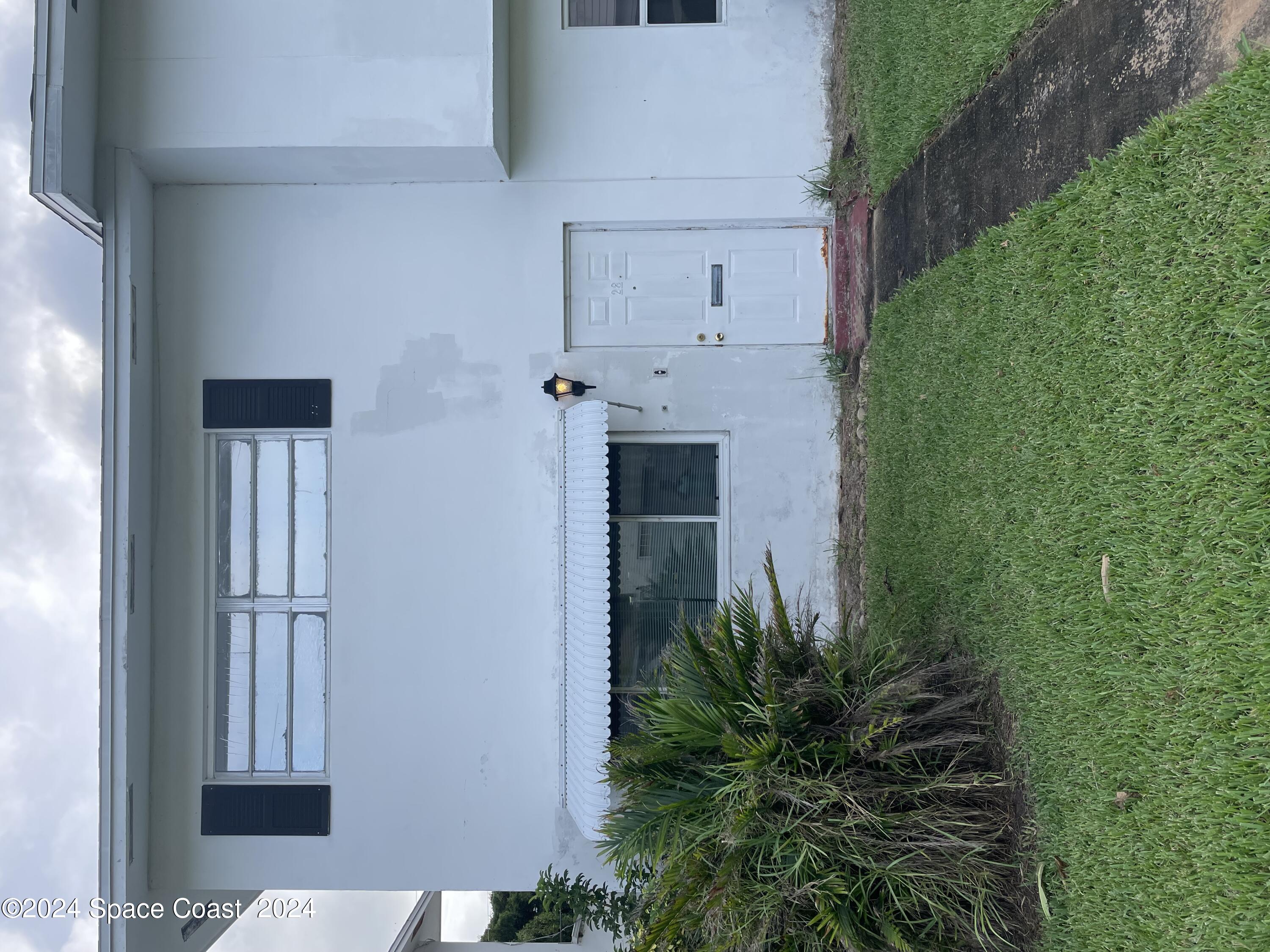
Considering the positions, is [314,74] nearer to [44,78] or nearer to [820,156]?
[44,78]

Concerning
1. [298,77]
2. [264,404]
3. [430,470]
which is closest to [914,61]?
[298,77]

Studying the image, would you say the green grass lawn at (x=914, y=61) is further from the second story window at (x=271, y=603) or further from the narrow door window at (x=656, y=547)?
the second story window at (x=271, y=603)

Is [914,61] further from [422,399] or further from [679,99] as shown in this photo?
[422,399]

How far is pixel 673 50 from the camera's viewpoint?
7320 mm

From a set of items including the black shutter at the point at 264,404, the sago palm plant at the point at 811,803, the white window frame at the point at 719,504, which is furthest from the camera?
the white window frame at the point at 719,504

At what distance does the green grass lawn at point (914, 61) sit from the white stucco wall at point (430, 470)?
3.20 feet

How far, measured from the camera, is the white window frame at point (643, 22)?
7340 millimetres

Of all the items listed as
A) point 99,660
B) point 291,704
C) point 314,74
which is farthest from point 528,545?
point 314,74

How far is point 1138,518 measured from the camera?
371 cm

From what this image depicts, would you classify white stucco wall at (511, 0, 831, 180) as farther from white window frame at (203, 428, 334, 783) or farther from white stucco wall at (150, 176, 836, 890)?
white window frame at (203, 428, 334, 783)

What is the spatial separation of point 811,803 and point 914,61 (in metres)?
5.25

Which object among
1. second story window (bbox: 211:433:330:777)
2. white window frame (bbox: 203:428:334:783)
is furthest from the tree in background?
second story window (bbox: 211:433:330:777)

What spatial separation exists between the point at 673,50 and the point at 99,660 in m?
7.17

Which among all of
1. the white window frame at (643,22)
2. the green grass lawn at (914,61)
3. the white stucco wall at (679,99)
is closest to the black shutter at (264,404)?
the white stucco wall at (679,99)
